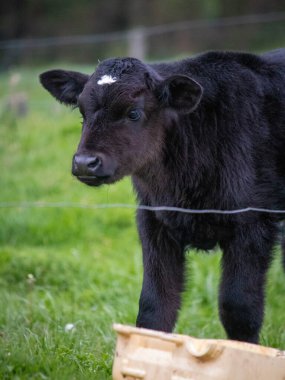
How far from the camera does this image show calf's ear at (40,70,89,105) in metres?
5.20

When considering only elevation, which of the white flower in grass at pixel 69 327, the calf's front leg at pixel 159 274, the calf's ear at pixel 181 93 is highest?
the calf's ear at pixel 181 93

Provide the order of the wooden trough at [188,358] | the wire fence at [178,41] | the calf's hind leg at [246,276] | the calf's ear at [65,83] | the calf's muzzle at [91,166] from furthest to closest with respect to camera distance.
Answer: the wire fence at [178,41] < the calf's ear at [65,83] < the calf's hind leg at [246,276] < the calf's muzzle at [91,166] < the wooden trough at [188,358]

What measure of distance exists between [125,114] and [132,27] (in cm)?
2146

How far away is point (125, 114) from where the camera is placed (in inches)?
185

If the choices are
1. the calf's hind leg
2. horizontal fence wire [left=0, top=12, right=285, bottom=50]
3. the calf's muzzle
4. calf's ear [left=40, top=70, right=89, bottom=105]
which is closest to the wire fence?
horizontal fence wire [left=0, top=12, right=285, bottom=50]

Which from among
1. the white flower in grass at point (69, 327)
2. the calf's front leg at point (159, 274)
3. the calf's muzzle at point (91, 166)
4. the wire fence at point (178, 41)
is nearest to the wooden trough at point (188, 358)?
the calf's muzzle at point (91, 166)

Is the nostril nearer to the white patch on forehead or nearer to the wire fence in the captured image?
the white patch on forehead

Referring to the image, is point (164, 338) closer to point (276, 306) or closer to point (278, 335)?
point (278, 335)

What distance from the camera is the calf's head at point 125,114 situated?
452cm

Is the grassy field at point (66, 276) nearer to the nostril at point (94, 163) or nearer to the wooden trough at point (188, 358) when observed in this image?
the wooden trough at point (188, 358)

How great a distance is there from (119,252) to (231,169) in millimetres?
3242

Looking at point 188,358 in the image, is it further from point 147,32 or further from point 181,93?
point 147,32

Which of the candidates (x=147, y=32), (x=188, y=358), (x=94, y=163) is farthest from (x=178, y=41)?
(x=188, y=358)

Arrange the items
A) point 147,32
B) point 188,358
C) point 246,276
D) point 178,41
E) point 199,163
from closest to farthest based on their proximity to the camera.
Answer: point 188,358, point 246,276, point 199,163, point 147,32, point 178,41
